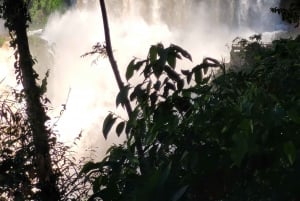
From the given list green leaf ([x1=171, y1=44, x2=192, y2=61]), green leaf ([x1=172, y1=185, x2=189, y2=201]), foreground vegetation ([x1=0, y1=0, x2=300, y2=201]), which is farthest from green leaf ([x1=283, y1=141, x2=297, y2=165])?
green leaf ([x1=171, y1=44, x2=192, y2=61])

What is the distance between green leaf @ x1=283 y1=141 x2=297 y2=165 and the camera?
1096 mm

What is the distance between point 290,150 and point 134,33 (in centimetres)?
2999

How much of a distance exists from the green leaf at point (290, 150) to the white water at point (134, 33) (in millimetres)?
24138

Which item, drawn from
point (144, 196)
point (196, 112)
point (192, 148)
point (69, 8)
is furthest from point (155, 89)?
point (69, 8)

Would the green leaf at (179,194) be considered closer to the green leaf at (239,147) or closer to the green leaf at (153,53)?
the green leaf at (239,147)

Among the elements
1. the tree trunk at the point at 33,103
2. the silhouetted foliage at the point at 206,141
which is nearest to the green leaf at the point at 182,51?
the silhouetted foliage at the point at 206,141

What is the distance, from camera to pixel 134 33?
101 ft

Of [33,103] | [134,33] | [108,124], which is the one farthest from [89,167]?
[134,33]

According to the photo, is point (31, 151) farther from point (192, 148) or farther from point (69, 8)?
point (69, 8)

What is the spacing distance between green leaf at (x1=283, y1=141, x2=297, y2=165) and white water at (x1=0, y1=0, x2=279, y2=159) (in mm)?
24138

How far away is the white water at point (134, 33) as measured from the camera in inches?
1080

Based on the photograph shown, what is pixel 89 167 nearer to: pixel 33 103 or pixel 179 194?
pixel 179 194

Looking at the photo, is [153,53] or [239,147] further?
[153,53]

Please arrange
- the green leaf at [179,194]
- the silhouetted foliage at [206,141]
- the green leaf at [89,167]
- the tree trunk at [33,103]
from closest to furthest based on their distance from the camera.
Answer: the green leaf at [179,194] → the silhouetted foliage at [206,141] → the green leaf at [89,167] → the tree trunk at [33,103]
